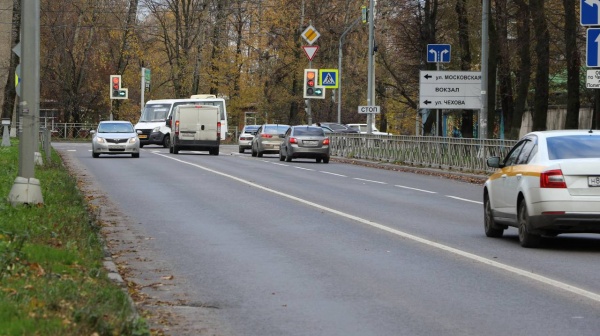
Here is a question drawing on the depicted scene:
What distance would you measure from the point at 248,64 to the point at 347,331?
7898cm

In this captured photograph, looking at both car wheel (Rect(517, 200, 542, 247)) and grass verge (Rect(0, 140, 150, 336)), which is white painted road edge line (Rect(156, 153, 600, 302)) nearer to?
car wheel (Rect(517, 200, 542, 247))

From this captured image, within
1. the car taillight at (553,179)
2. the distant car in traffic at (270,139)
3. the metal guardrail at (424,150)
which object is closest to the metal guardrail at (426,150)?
the metal guardrail at (424,150)

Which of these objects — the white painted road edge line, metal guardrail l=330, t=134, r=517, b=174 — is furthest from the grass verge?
metal guardrail l=330, t=134, r=517, b=174

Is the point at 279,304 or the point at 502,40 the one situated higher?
the point at 502,40

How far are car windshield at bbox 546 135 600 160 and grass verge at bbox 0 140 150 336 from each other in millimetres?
5549

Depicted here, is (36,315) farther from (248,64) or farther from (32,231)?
(248,64)

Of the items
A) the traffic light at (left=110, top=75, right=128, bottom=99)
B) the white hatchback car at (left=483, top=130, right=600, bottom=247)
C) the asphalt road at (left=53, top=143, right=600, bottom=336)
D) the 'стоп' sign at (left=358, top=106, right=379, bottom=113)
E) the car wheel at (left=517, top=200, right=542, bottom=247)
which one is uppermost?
the traffic light at (left=110, top=75, right=128, bottom=99)

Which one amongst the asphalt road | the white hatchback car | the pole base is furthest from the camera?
the pole base

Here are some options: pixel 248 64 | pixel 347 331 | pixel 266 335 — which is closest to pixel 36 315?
pixel 266 335

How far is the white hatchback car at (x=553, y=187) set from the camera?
14.6 meters

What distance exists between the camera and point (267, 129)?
178ft

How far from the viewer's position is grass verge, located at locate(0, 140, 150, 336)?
7973 millimetres

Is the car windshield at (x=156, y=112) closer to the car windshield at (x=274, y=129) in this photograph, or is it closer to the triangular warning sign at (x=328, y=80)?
the triangular warning sign at (x=328, y=80)

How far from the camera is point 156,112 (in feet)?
228
